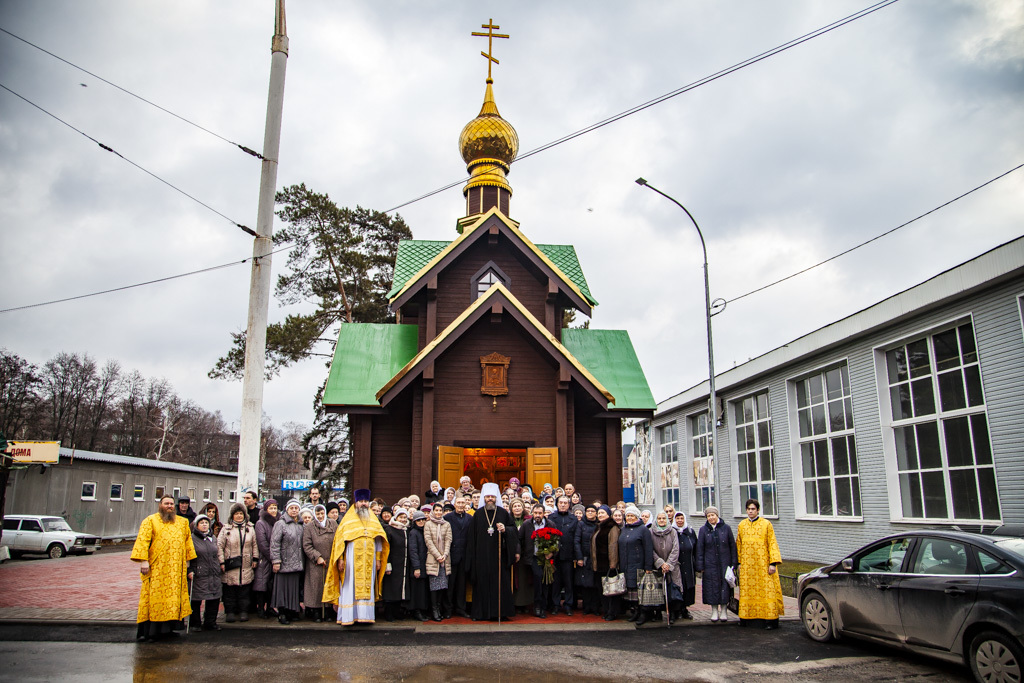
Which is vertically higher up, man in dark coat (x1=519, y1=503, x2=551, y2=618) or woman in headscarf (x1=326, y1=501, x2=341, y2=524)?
woman in headscarf (x1=326, y1=501, x2=341, y2=524)

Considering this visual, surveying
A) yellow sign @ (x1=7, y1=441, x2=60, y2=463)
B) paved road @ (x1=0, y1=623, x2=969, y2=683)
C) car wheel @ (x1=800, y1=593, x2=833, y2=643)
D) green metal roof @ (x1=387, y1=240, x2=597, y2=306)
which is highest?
green metal roof @ (x1=387, y1=240, x2=597, y2=306)

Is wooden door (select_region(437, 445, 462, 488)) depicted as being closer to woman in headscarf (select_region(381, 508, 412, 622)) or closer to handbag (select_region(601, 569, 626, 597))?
woman in headscarf (select_region(381, 508, 412, 622))

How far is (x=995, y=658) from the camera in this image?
6.69 meters

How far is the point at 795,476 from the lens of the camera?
20906mm

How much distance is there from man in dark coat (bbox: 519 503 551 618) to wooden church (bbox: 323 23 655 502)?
14.6ft

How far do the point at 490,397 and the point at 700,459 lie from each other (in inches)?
593

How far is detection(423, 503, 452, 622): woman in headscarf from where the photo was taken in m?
10.8

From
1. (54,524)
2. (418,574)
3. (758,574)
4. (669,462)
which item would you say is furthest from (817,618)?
(54,524)

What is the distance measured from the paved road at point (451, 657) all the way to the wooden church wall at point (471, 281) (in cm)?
1028

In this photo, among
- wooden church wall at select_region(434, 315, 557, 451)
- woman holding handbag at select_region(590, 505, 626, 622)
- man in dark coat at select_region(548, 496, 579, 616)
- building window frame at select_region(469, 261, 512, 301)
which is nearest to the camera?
woman holding handbag at select_region(590, 505, 626, 622)

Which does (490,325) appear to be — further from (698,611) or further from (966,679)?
(966,679)

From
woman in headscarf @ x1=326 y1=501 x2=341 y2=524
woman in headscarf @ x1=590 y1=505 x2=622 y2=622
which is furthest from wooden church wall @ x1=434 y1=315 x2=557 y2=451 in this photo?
woman in headscarf @ x1=590 y1=505 x2=622 y2=622

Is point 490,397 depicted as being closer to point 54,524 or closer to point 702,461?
point 702,461

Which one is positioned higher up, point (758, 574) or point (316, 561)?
point (316, 561)
